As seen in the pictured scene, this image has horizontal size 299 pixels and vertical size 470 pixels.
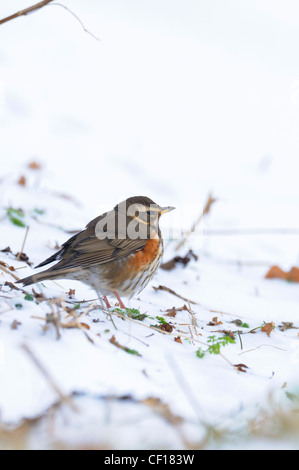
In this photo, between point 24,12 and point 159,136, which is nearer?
point 24,12

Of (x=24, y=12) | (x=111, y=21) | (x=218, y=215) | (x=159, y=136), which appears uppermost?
(x=111, y=21)

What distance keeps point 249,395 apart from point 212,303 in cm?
258

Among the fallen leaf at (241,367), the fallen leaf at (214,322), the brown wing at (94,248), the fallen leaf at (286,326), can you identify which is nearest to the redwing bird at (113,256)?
the brown wing at (94,248)

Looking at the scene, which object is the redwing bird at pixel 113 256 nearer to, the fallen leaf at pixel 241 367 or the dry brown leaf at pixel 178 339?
the dry brown leaf at pixel 178 339

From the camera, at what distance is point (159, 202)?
32.6 feet

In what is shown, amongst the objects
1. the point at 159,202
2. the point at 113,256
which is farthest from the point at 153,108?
the point at 113,256

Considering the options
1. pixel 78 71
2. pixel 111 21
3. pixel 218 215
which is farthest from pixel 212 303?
pixel 111 21

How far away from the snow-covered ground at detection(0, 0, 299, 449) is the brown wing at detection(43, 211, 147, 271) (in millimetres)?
290

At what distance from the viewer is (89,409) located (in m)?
2.69

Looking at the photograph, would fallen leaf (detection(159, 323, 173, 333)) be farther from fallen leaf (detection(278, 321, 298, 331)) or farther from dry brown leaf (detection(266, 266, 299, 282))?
dry brown leaf (detection(266, 266, 299, 282))

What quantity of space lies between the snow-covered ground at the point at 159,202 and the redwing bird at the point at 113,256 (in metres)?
0.22

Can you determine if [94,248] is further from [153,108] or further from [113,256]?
[153,108]

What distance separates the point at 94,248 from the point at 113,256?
0.17 m
